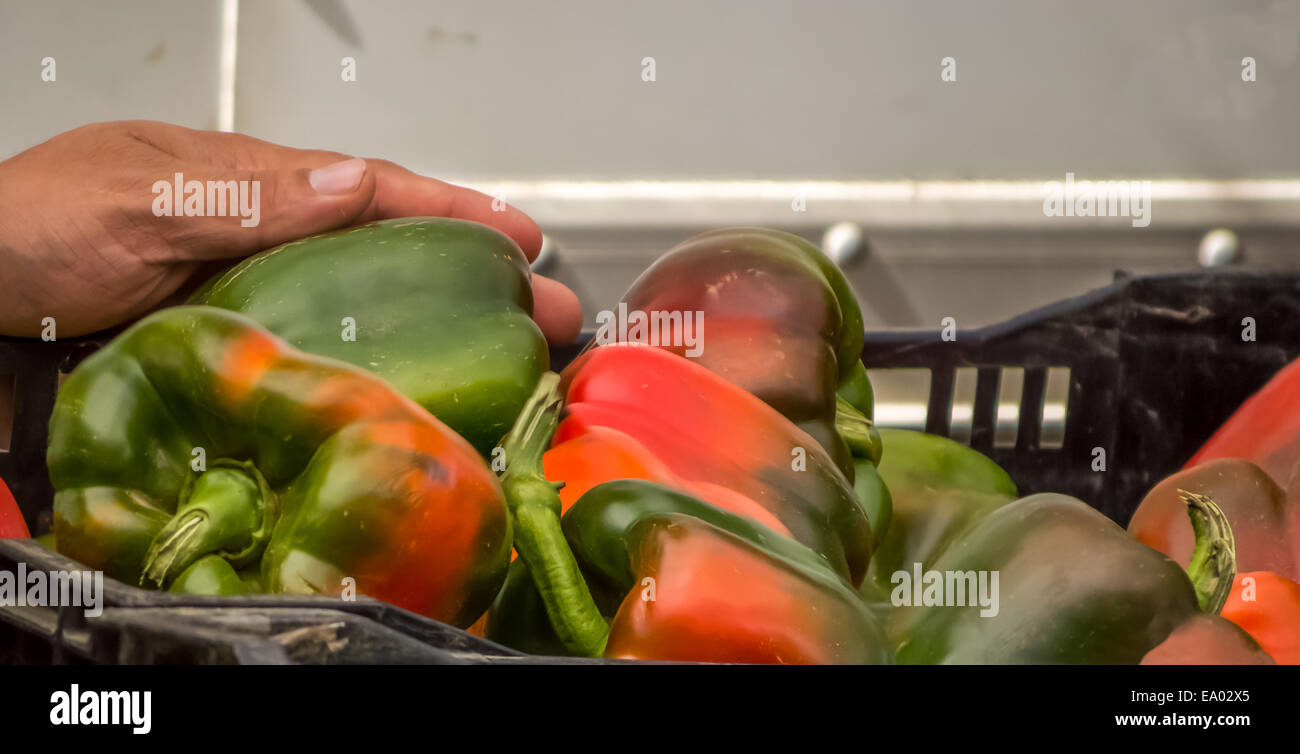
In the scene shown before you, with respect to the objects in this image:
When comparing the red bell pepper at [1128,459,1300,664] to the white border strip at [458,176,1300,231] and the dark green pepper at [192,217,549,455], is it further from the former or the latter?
the white border strip at [458,176,1300,231]

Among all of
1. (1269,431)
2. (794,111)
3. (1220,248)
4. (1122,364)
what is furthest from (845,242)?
(1269,431)

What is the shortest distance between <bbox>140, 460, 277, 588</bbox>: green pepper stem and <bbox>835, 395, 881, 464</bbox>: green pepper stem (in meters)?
0.41

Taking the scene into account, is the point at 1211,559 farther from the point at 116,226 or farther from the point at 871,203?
the point at 871,203

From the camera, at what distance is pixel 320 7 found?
4.65ft

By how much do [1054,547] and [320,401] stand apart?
1.23 ft

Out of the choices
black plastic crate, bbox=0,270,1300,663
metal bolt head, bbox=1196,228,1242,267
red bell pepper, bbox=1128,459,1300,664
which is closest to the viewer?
red bell pepper, bbox=1128,459,1300,664

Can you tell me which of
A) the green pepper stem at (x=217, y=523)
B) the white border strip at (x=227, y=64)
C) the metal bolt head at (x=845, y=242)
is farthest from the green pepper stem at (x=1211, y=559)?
the white border strip at (x=227, y=64)

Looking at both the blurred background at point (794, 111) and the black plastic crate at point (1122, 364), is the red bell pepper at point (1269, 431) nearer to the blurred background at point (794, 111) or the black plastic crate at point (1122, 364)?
the black plastic crate at point (1122, 364)

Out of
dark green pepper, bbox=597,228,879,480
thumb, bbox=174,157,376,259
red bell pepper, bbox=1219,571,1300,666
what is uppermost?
thumb, bbox=174,157,376,259

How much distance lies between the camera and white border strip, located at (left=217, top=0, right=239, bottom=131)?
142 centimetres

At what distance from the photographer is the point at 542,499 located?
0.57m

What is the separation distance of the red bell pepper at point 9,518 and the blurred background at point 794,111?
2.79ft

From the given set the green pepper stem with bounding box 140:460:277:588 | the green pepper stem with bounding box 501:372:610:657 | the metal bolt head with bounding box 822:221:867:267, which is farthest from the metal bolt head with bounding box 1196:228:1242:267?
the green pepper stem with bounding box 140:460:277:588
